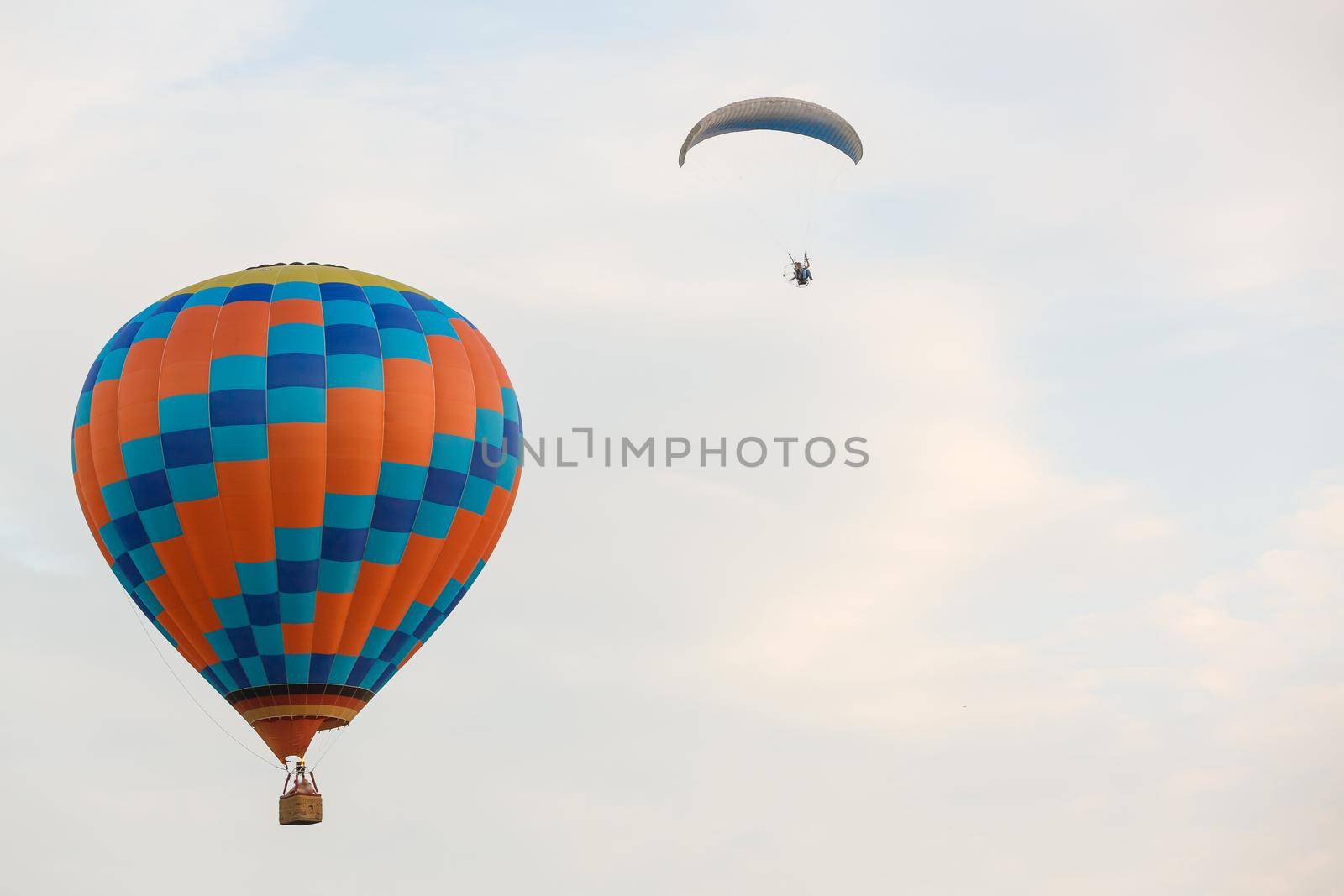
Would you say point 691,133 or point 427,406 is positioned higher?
point 691,133

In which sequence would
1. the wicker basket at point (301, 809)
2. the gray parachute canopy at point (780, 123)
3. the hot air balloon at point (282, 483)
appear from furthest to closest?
1. the gray parachute canopy at point (780, 123)
2. the hot air balloon at point (282, 483)
3. the wicker basket at point (301, 809)

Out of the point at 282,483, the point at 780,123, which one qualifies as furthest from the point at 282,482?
the point at 780,123

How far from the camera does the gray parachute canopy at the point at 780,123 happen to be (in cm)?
4122

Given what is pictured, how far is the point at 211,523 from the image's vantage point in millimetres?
37719

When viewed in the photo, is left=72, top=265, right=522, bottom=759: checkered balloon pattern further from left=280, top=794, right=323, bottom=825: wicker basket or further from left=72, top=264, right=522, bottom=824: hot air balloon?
left=280, top=794, right=323, bottom=825: wicker basket

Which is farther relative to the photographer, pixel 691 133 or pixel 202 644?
pixel 691 133

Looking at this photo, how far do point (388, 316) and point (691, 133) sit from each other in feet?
19.4

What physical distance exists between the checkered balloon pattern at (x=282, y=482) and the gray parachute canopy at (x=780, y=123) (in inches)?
236

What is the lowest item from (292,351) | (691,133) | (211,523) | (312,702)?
(312,702)

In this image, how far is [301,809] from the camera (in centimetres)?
3759

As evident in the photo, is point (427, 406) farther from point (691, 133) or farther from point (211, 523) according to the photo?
point (691, 133)

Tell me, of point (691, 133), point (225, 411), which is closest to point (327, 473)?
point (225, 411)

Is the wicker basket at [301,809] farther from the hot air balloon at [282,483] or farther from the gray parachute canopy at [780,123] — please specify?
the gray parachute canopy at [780,123]

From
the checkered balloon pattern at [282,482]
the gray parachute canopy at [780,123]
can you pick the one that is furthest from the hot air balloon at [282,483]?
the gray parachute canopy at [780,123]
